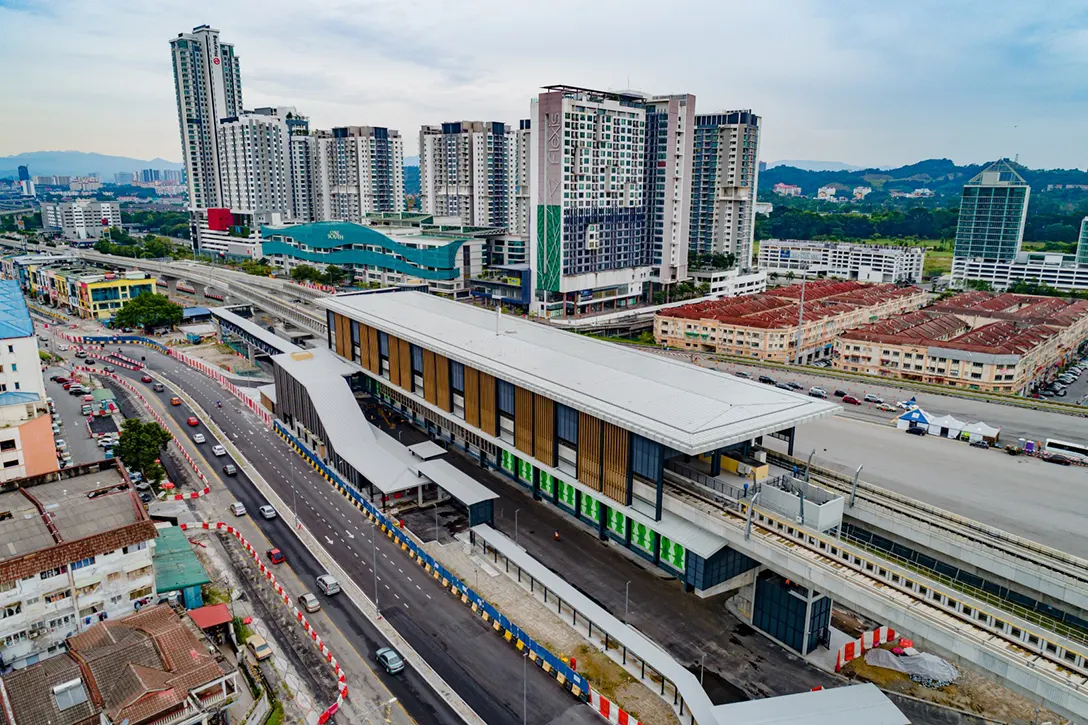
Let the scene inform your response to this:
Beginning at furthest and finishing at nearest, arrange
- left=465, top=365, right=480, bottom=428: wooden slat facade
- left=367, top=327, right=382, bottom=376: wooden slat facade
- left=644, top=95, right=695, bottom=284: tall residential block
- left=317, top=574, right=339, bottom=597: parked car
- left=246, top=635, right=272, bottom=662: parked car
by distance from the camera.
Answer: left=644, top=95, right=695, bottom=284: tall residential block < left=367, top=327, right=382, bottom=376: wooden slat facade < left=465, top=365, right=480, bottom=428: wooden slat facade < left=317, top=574, right=339, bottom=597: parked car < left=246, top=635, right=272, bottom=662: parked car

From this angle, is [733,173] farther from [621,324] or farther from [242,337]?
[242,337]

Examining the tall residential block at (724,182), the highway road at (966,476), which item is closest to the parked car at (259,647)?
the highway road at (966,476)

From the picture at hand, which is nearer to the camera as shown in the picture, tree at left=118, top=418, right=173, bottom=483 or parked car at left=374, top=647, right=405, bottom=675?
parked car at left=374, top=647, right=405, bottom=675

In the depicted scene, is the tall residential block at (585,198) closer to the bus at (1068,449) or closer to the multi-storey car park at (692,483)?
the multi-storey car park at (692,483)

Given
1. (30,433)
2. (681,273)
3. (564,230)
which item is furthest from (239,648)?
(681,273)

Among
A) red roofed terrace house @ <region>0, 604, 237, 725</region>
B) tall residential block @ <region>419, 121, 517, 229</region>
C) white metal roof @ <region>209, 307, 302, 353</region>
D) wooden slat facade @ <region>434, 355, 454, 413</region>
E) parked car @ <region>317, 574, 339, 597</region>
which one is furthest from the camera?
tall residential block @ <region>419, 121, 517, 229</region>

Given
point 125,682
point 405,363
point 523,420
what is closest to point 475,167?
point 405,363

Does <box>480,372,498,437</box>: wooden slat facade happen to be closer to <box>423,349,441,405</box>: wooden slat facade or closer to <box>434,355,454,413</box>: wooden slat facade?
<box>434,355,454,413</box>: wooden slat facade

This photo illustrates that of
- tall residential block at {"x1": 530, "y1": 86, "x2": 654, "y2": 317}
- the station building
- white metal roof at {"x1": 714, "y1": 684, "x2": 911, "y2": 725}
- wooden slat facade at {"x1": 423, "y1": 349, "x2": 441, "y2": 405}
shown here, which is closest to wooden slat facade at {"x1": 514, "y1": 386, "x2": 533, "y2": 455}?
the station building
